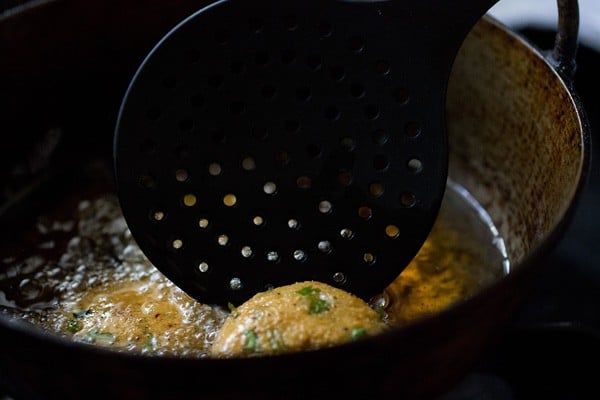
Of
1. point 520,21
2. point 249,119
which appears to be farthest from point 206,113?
point 520,21

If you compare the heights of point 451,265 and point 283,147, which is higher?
point 283,147

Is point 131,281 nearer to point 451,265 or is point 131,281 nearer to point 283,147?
point 283,147

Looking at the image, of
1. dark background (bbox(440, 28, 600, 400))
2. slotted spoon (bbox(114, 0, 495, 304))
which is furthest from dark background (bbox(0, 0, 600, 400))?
slotted spoon (bbox(114, 0, 495, 304))

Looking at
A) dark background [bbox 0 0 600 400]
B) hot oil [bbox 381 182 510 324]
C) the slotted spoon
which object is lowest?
dark background [bbox 0 0 600 400]

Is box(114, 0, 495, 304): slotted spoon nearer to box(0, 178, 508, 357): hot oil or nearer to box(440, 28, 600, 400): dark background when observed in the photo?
box(0, 178, 508, 357): hot oil

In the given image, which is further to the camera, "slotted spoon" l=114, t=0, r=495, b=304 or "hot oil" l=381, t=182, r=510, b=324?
"hot oil" l=381, t=182, r=510, b=324

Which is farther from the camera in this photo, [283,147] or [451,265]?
[451,265]

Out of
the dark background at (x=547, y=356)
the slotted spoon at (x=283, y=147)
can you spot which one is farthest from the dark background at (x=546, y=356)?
the slotted spoon at (x=283, y=147)

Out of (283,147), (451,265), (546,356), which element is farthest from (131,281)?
(546,356)

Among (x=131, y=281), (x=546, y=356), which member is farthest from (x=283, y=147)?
(x=546, y=356)
